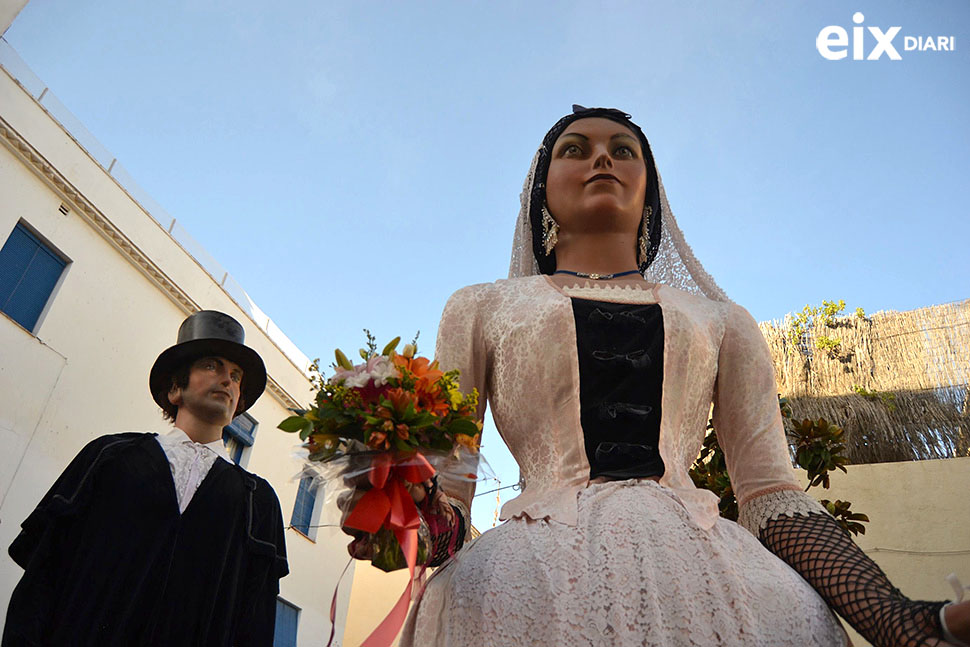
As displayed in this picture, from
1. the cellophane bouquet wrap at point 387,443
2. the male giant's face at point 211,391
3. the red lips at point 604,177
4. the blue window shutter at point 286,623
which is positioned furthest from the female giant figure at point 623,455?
the blue window shutter at point 286,623

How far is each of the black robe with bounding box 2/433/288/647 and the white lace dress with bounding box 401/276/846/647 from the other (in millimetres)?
1873

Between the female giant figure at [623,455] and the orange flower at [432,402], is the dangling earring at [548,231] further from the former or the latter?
the orange flower at [432,402]

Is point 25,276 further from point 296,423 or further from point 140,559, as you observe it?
point 296,423

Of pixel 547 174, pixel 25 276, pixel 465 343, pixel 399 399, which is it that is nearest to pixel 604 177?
pixel 547 174

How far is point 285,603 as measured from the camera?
11.2m

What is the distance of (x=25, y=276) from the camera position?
806 centimetres

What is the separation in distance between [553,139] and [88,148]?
8.69 meters

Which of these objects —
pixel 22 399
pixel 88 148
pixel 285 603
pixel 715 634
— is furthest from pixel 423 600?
pixel 285 603

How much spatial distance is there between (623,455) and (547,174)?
0.94 m

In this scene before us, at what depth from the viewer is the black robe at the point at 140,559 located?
2.84 m

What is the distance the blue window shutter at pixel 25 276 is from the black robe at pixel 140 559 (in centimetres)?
532

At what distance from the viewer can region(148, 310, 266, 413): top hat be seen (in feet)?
14.0

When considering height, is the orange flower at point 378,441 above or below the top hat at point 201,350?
below

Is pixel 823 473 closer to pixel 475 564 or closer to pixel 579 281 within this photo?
pixel 579 281
